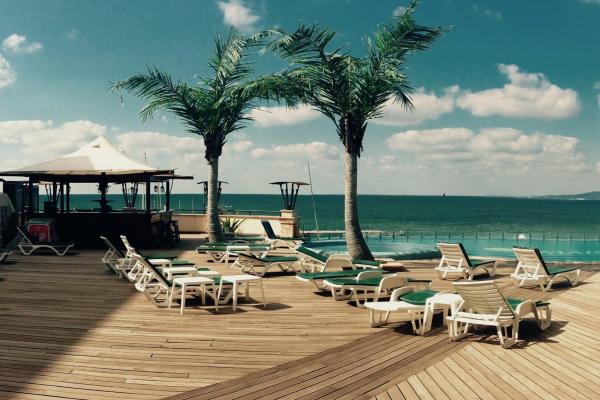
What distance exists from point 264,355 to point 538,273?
690 cm

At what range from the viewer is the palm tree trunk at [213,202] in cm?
1695

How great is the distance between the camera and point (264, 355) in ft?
18.1

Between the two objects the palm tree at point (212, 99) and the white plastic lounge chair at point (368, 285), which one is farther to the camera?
the palm tree at point (212, 99)

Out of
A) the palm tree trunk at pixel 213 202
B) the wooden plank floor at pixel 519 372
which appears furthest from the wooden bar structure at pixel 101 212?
the wooden plank floor at pixel 519 372

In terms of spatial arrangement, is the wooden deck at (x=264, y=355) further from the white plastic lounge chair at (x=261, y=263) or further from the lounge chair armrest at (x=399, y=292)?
the white plastic lounge chair at (x=261, y=263)

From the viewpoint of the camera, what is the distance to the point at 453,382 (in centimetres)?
470

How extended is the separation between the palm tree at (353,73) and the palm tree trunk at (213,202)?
16.6 feet

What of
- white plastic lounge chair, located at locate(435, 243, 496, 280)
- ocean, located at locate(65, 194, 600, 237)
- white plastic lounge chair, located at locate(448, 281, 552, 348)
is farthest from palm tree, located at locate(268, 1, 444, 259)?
ocean, located at locate(65, 194, 600, 237)

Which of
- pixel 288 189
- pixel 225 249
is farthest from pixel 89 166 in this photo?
pixel 288 189

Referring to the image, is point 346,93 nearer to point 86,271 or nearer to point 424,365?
point 86,271

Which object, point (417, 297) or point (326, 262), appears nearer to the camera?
point (417, 297)

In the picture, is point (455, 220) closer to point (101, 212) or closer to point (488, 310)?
point (101, 212)

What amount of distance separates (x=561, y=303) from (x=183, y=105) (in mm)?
12438

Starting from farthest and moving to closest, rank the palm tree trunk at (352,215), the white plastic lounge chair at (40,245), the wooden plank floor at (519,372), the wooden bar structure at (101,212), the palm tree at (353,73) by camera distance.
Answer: the wooden bar structure at (101,212) → the white plastic lounge chair at (40,245) → the palm tree trunk at (352,215) → the palm tree at (353,73) → the wooden plank floor at (519,372)
